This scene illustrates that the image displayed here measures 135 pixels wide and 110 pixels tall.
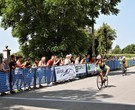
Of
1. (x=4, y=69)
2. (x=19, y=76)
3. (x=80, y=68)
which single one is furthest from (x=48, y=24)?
(x=4, y=69)

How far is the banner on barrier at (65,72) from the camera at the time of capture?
72.5ft

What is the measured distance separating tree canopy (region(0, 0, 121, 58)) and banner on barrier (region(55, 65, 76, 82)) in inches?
332

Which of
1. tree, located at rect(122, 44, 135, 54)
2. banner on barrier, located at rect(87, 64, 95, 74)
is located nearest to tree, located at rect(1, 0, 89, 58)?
banner on barrier, located at rect(87, 64, 95, 74)

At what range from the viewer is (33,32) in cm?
3525

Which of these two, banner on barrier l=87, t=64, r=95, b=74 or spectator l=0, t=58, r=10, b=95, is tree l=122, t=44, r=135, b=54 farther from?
spectator l=0, t=58, r=10, b=95

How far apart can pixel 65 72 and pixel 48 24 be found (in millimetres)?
11752

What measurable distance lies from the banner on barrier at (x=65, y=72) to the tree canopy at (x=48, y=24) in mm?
8436

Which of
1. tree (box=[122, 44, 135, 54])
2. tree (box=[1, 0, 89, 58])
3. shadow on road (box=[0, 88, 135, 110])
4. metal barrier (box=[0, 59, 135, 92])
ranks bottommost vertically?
shadow on road (box=[0, 88, 135, 110])

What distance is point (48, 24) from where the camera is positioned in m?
34.1

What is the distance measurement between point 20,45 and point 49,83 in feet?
55.7

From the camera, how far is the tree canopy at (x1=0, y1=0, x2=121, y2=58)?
1284 inches

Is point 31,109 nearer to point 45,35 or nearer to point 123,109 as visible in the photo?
point 123,109

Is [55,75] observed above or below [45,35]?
below

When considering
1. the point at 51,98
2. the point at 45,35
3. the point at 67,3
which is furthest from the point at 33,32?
the point at 51,98
